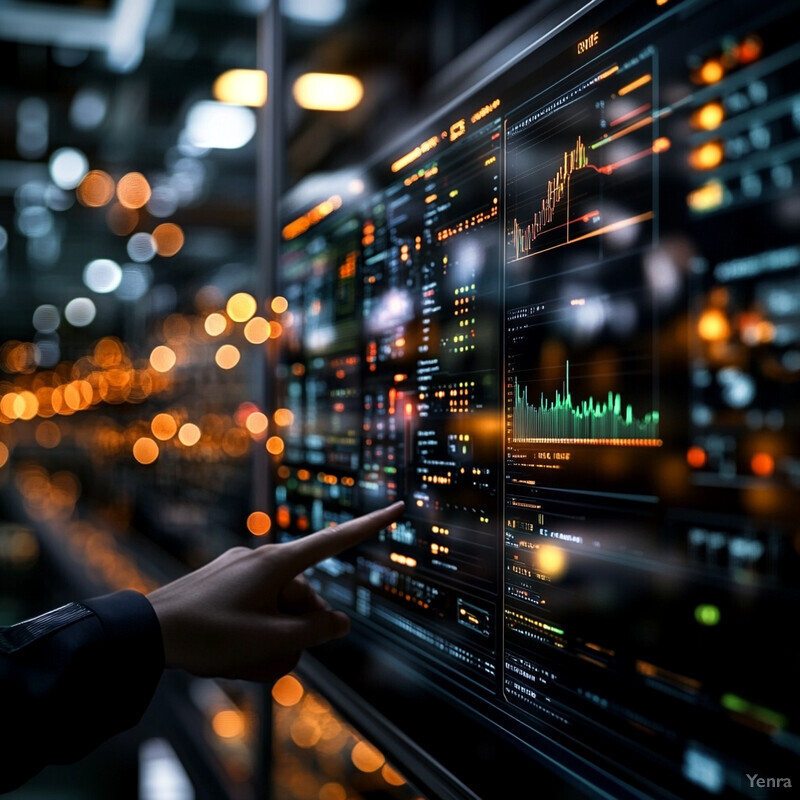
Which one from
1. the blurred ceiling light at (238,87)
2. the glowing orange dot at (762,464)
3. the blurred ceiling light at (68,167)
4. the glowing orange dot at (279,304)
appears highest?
the blurred ceiling light at (68,167)

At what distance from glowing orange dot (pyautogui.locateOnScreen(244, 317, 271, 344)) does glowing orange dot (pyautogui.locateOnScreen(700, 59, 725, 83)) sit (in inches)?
36.5

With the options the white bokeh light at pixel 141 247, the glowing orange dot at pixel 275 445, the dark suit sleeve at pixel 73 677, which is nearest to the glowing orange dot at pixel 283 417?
the glowing orange dot at pixel 275 445

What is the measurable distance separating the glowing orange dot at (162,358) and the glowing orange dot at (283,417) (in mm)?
1038

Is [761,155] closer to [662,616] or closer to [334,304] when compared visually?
[662,616]

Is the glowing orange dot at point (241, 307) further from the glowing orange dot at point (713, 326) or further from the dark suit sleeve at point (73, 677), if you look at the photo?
the glowing orange dot at point (713, 326)

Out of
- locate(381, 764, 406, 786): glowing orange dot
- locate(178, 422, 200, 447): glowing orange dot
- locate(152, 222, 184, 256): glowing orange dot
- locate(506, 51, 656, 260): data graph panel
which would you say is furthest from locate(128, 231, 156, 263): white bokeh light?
locate(506, 51, 656, 260): data graph panel

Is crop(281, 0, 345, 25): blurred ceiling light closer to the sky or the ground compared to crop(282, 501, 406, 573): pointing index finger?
closer to the sky

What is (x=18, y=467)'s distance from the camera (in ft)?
15.0

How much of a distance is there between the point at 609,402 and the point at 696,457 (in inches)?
3.3

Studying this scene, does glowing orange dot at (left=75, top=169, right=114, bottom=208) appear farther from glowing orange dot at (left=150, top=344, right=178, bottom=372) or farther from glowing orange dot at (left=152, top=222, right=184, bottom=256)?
glowing orange dot at (left=150, top=344, right=178, bottom=372)

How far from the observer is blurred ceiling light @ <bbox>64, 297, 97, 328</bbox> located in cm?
318

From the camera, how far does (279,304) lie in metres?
1.23

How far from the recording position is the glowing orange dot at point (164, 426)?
221 cm

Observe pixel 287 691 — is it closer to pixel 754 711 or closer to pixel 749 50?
pixel 754 711
